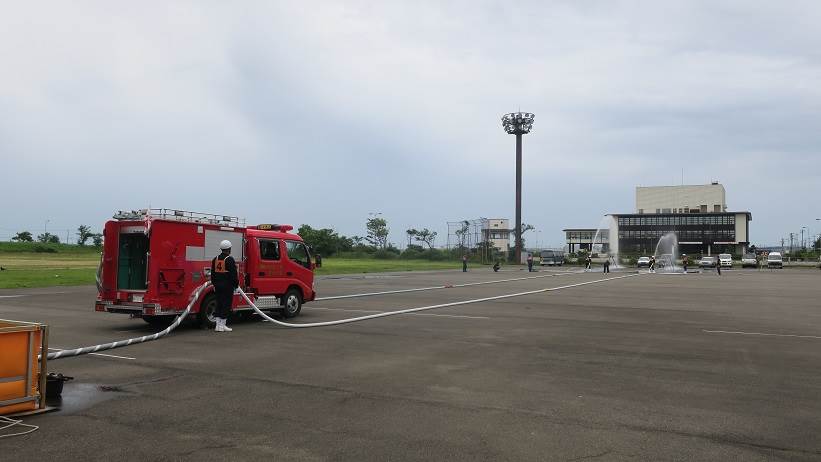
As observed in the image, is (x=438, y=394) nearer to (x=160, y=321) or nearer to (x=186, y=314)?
(x=186, y=314)

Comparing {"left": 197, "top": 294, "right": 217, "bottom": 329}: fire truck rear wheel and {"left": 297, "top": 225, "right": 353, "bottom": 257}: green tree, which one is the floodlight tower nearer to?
{"left": 297, "top": 225, "right": 353, "bottom": 257}: green tree

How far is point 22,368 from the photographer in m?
6.11

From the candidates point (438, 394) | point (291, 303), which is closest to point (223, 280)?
point (291, 303)

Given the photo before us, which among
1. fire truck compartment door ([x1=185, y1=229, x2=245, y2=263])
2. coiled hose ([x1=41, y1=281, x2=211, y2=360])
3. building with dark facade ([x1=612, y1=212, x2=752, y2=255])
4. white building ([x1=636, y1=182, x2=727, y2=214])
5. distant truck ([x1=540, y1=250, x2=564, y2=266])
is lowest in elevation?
coiled hose ([x1=41, y1=281, x2=211, y2=360])

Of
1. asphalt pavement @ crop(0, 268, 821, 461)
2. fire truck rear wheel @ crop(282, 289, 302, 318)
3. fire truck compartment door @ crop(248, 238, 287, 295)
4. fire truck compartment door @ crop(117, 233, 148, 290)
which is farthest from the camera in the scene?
fire truck rear wheel @ crop(282, 289, 302, 318)

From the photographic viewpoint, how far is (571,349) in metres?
10.7

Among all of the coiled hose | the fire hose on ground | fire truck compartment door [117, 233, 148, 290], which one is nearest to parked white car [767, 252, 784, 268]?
the fire hose on ground

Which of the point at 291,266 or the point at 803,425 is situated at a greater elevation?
the point at 291,266

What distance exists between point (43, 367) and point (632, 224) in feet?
479

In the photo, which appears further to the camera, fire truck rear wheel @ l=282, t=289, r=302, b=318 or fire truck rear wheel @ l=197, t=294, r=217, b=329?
fire truck rear wheel @ l=282, t=289, r=302, b=318

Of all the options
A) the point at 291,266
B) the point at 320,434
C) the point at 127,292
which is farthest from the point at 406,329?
the point at 320,434

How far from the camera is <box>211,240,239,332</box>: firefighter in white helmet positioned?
1259 centimetres

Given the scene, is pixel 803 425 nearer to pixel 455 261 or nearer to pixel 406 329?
pixel 406 329

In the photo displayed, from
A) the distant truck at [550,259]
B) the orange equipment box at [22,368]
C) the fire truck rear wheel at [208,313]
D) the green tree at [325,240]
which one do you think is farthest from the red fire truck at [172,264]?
the green tree at [325,240]
